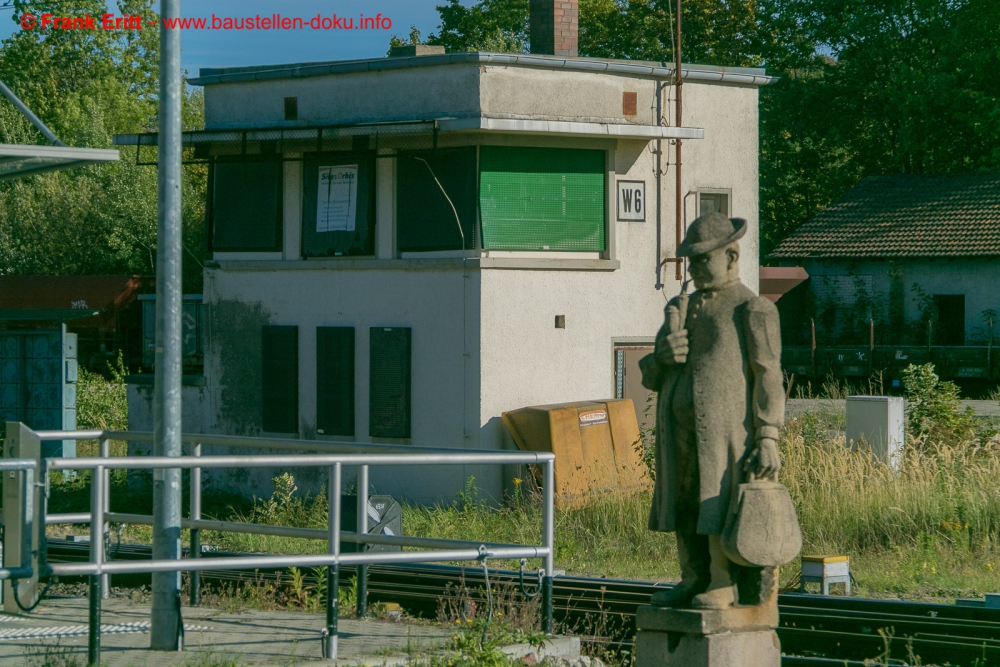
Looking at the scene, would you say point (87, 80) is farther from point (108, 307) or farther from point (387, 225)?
point (387, 225)

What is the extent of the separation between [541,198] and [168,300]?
33.7ft

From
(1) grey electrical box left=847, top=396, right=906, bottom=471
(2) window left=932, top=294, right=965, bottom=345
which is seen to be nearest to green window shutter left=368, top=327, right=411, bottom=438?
(1) grey electrical box left=847, top=396, right=906, bottom=471

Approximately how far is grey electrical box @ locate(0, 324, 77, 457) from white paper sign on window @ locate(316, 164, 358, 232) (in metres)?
3.80

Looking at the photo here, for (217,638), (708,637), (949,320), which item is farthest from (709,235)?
(949,320)

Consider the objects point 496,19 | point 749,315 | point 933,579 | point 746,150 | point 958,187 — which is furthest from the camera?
point 496,19

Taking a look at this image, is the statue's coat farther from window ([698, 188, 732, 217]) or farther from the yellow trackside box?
window ([698, 188, 732, 217])

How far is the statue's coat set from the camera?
755 centimetres

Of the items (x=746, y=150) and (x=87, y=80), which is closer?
(x=746, y=150)

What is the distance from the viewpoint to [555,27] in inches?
787

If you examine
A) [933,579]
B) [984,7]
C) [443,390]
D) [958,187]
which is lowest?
[933,579]

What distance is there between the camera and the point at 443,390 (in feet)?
59.4

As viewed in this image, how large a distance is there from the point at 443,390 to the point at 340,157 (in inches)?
140

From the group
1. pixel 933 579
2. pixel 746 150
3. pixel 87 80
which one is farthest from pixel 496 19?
pixel 933 579

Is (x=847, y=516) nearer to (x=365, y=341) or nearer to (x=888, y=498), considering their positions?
(x=888, y=498)
